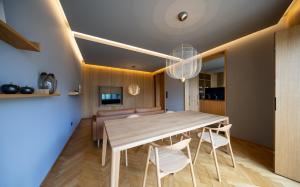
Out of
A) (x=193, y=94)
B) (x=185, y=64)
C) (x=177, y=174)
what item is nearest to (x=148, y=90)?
(x=193, y=94)

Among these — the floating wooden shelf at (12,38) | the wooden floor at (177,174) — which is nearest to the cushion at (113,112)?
the wooden floor at (177,174)

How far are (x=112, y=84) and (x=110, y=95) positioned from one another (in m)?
0.61

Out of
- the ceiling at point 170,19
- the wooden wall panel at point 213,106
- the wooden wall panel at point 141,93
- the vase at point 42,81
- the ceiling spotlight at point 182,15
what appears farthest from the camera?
the wooden wall panel at point 141,93

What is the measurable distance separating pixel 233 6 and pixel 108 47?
2.92 m

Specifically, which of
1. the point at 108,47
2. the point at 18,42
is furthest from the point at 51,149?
the point at 108,47

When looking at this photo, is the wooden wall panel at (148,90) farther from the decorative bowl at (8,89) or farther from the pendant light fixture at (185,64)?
the decorative bowl at (8,89)

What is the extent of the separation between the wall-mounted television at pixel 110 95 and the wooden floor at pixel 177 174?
13.1 feet

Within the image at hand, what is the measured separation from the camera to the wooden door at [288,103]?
1.52 metres

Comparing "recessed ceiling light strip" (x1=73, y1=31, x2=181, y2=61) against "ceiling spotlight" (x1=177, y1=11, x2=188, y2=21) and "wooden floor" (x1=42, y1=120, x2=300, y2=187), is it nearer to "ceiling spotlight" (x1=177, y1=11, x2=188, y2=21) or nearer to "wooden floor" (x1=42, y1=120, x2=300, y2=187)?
"ceiling spotlight" (x1=177, y1=11, x2=188, y2=21)

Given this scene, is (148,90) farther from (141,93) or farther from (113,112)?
(113,112)

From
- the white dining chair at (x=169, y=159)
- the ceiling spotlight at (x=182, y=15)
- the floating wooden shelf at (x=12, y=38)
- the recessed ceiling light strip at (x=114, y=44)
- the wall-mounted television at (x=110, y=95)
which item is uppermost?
the recessed ceiling light strip at (x=114, y=44)

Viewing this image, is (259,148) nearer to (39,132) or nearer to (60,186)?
(60,186)

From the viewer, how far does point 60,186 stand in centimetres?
152

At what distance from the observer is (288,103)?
157cm
